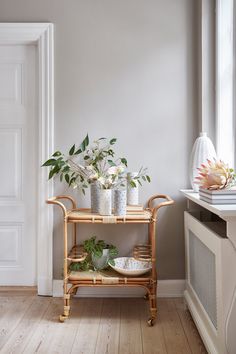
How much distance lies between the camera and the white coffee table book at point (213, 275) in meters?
1.47

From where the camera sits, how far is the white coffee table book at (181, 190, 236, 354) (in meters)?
1.47

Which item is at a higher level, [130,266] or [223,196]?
[223,196]

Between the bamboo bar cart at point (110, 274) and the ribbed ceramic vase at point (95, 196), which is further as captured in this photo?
the ribbed ceramic vase at point (95, 196)

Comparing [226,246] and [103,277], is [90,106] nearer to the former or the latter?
[103,277]

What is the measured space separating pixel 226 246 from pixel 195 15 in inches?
73.4

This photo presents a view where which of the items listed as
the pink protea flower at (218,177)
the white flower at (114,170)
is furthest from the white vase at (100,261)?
the pink protea flower at (218,177)

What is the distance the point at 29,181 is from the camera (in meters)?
2.77

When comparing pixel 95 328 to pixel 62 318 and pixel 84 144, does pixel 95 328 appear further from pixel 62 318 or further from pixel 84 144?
A: pixel 84 144

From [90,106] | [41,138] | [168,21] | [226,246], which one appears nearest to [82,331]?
[226,246]

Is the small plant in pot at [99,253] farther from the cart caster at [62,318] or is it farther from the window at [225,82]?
the window at [225,82]

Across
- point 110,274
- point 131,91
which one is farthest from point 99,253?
point 131,91

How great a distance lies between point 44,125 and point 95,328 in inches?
56.5

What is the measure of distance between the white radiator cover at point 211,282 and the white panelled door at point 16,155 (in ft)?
4.04

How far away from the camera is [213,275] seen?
1700 mm
